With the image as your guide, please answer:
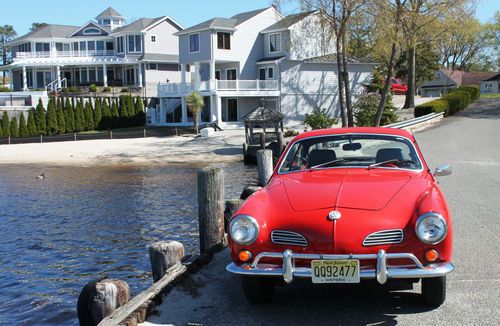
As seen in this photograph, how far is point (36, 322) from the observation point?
25.2 ft

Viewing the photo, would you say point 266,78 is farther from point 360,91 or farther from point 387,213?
point 387,213

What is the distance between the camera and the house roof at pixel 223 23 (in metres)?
48.0

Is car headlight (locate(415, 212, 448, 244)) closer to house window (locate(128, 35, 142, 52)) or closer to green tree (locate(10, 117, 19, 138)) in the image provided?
green tree (locate(10, 117, 19, 138))

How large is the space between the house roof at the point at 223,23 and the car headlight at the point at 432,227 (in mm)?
43825

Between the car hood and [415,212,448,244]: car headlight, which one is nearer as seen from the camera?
[415,212,448,244]: car headlight

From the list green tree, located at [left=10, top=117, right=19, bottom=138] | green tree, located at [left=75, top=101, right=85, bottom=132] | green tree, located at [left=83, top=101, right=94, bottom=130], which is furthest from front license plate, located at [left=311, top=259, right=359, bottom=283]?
green tree, located at [left=83, top=101, right=94, bottom=130]

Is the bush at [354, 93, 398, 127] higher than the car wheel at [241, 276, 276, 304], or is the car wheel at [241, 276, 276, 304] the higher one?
the bush at [354, 93, 398, 127]

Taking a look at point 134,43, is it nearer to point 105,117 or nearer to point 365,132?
point 105,117

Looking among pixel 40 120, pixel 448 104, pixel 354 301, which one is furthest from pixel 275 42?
pixel 354 301

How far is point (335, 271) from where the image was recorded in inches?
200

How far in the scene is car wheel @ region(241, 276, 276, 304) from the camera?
566 centimetres

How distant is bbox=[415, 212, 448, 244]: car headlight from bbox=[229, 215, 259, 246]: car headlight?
4.95 ft

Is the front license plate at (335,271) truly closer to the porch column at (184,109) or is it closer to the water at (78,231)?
the water at (78,231)

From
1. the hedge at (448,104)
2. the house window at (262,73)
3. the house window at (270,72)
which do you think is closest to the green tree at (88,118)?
the house window at (262,73)
